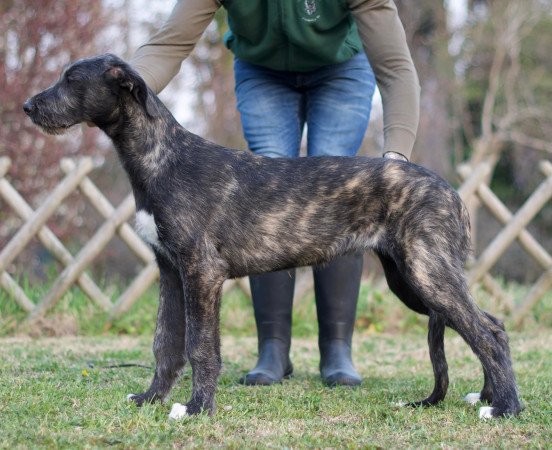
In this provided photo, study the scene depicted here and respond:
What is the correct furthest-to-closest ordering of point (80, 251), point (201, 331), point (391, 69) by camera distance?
point (80, 251) < point (391, 69) < point (201, 331)

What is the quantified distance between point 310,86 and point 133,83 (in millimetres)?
1403

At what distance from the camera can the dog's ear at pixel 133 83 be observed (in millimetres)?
2840

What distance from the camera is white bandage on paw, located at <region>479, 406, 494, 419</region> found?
2.73 meters

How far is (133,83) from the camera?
112 inches

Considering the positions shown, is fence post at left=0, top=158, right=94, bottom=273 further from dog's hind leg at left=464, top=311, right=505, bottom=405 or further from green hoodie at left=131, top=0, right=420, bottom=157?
dog's hind leg at left=464, top=311, right=505, bottom=405

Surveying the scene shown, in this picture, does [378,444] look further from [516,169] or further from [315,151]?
[516,169]

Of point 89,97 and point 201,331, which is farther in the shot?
point 89,97

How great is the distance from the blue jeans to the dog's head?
3.36ft

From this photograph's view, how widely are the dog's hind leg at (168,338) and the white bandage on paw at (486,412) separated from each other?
4.74 ft

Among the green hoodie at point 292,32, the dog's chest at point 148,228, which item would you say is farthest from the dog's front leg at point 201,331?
the green hoodie at point 292,32

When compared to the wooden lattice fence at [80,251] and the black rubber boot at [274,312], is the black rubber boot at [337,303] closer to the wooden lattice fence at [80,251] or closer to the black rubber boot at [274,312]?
the black rubber boot at [274,312]

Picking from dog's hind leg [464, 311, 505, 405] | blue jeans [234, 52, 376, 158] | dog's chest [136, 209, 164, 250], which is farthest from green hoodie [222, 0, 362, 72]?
dog's hind leg [464, 311, 505, 405]

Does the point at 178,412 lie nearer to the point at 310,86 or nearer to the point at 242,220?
the point at 242,220

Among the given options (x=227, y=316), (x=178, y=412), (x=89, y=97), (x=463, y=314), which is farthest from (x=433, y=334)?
(x=227, y=316)
